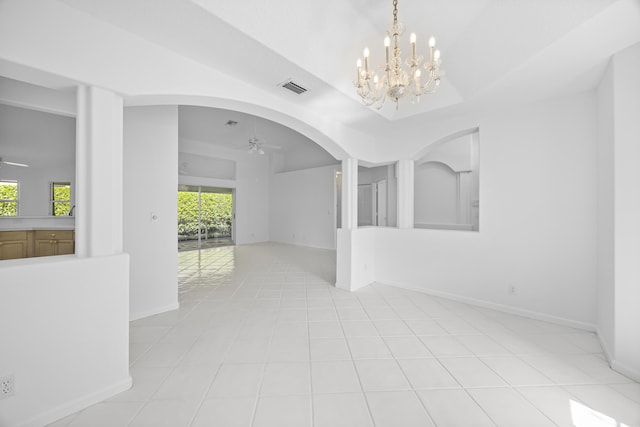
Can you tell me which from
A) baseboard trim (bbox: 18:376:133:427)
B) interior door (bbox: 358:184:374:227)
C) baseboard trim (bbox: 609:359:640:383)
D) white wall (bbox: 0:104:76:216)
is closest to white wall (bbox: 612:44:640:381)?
baseboard trim (bbox: 609:359:640:383)

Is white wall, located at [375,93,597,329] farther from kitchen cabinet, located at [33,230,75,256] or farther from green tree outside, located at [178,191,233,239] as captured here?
green tree outside, located at [178,191,233,239]

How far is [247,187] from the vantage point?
9055 mm

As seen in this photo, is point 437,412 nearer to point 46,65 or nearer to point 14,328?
point 14,328

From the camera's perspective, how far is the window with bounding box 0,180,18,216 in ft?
13.5

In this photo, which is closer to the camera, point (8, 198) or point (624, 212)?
point (624, 212)

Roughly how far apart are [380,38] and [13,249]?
559 centimetres

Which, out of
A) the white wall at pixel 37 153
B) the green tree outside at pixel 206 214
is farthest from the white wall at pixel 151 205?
the green tree outside at pixel 206 214

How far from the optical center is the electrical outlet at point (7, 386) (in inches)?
53.1

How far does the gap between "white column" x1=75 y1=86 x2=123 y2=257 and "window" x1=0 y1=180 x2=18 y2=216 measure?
175 inches

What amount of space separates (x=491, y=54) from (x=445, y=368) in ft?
9.85

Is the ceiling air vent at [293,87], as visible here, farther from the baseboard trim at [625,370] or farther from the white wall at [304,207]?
the white wall at [304,207]

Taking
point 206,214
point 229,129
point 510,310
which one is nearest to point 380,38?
point 510,310

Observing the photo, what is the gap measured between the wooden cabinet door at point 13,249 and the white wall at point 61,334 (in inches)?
116

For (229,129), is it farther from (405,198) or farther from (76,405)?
(76,405)
